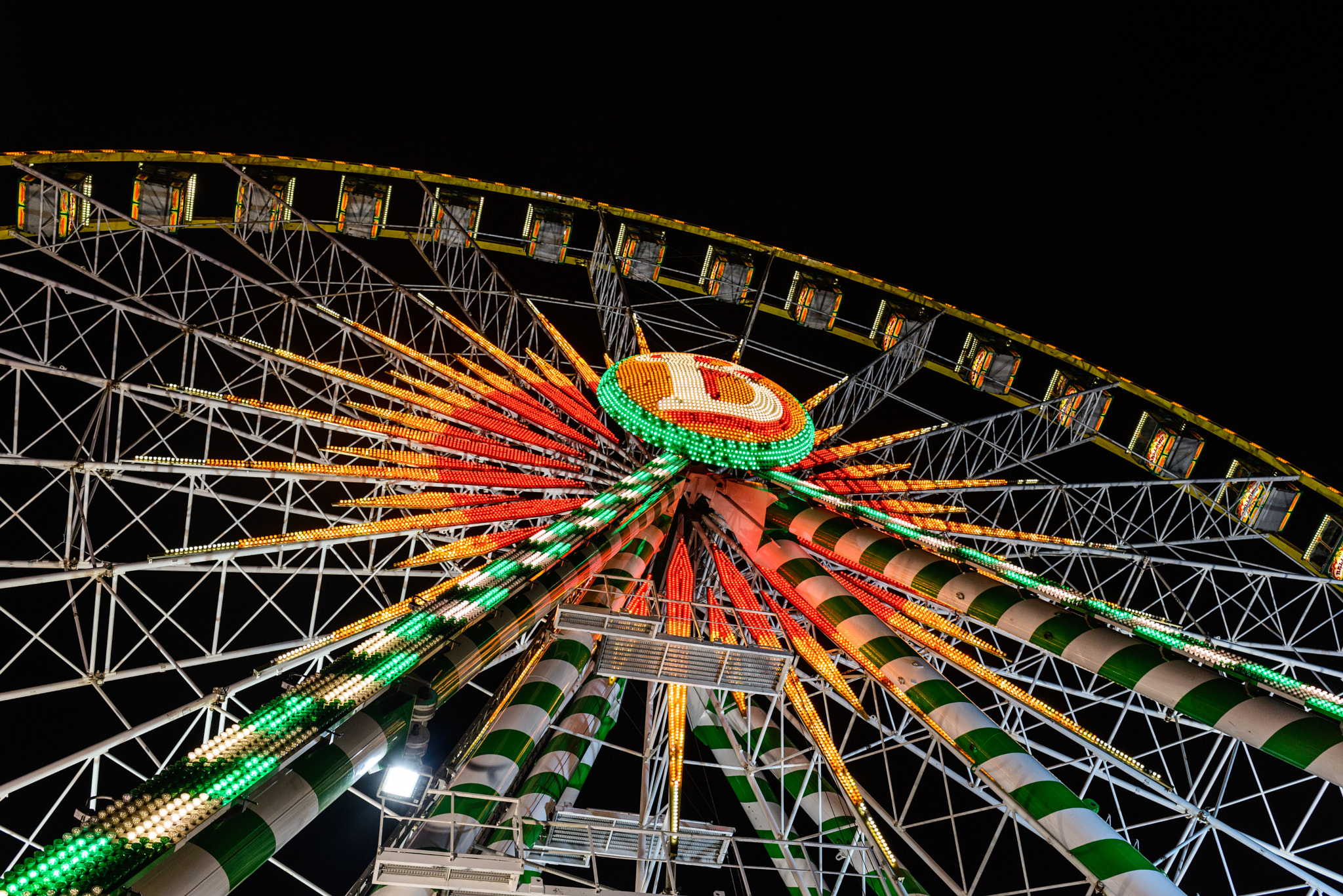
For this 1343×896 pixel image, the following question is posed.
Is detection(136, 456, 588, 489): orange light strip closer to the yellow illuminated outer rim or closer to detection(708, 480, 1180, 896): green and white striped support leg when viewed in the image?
detection(708, 480, 1180, 896): green and white striped support leg

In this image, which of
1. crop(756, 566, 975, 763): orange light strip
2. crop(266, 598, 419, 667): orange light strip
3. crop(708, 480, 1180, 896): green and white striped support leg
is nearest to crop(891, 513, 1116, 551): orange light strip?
crop(756, 566, 975, 763): orange light strip

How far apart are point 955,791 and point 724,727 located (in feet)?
69.7

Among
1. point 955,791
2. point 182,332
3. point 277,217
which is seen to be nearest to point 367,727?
point 182,332

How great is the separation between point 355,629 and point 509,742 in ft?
7.29

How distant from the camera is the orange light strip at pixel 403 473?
41.7 feet

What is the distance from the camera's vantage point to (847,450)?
17.6 metres

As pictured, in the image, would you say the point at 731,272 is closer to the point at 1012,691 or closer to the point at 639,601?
the point at 639,601

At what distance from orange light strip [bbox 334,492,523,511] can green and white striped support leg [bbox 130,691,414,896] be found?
714 cm

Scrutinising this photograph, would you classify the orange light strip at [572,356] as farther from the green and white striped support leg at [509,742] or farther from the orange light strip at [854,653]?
the green and white striped support leg at [509,742]

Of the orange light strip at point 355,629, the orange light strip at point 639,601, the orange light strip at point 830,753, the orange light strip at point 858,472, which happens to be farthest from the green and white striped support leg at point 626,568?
the orange light strip at point 858,472

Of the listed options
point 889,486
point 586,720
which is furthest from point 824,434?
point 586,720

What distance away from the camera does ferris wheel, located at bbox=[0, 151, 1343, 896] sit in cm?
822

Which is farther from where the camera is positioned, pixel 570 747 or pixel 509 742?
pixel 570 747

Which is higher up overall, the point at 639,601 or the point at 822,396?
the point at 822,396
